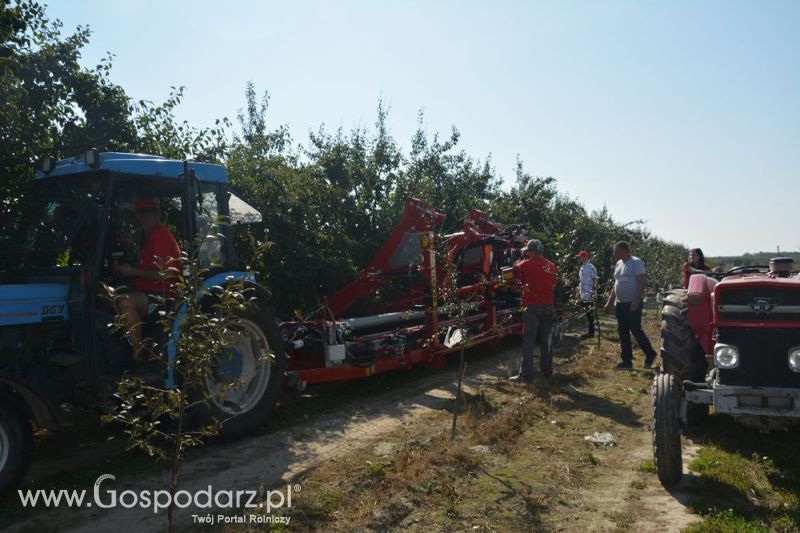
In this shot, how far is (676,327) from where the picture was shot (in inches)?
247

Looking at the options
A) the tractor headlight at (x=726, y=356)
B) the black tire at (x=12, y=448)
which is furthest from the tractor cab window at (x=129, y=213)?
the tractor headlight at (x=726, y=356)

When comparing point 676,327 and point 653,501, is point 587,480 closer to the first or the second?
point 653,501

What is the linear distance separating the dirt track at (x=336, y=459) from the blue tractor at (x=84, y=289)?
42 centimetres

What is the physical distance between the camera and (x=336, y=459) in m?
5.50

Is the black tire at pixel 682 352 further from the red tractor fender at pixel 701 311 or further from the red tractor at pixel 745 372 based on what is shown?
the red tractor at pixel 745 372

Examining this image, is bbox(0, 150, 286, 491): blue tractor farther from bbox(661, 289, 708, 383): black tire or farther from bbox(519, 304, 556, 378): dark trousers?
bbox(661, 289, 708, 383): black tire

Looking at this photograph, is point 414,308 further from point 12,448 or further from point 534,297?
point 12,448

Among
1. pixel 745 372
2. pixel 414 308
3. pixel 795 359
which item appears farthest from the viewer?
pixel 414 308

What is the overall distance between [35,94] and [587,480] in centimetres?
741

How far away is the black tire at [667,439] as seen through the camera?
15.7ft

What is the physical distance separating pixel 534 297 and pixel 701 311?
2.48m

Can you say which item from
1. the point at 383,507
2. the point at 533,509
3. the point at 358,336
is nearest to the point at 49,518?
the point at 383,507

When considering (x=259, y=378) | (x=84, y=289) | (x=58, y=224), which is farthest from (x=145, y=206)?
(x=259, y=378)

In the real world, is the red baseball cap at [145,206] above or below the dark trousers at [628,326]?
above
